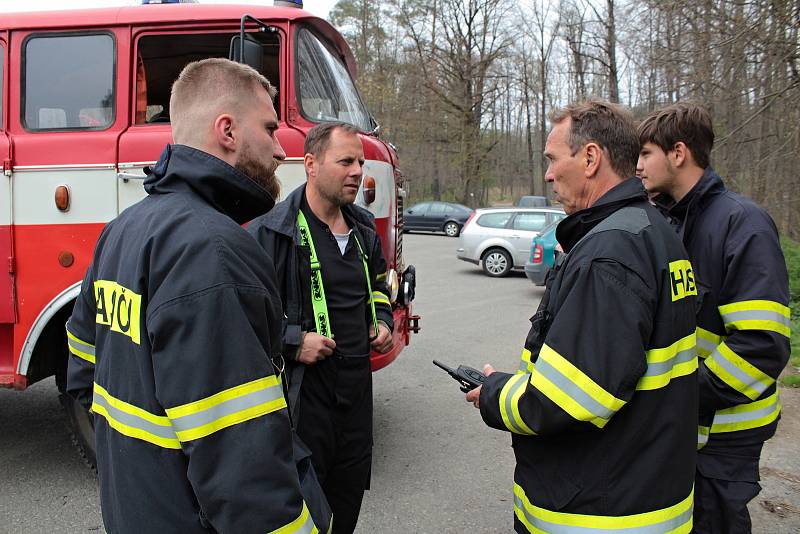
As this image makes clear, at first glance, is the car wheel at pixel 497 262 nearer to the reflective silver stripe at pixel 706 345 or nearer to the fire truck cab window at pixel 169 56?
the fire truck cab window at pixel 169 56

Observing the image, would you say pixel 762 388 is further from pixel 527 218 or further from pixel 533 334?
pixel 527 218

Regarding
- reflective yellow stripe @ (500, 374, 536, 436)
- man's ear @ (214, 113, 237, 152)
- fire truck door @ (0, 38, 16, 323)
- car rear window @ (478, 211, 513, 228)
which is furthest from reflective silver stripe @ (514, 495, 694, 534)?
car rear window @ (478, 211, 513, 228)

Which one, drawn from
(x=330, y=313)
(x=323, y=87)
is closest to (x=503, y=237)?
(x=323, y=87)

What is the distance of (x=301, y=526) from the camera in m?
1.35

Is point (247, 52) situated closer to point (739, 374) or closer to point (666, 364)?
point (666, 364)

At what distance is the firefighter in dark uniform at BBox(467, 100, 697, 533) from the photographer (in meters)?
1.60

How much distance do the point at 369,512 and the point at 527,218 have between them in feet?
34.9

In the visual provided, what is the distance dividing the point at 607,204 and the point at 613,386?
55 centimetres

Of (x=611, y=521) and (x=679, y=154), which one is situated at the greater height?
(x=679, y=154)

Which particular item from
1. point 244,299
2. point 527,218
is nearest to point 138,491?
point 244,299

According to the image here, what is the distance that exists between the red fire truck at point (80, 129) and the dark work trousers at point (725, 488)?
6.66 feet

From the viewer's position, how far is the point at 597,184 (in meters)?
1.85

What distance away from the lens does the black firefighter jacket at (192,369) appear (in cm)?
128

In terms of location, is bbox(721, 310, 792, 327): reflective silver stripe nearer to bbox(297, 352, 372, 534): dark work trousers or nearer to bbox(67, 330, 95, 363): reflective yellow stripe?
bbox(297, 352, 372, 534): dark work trousers
